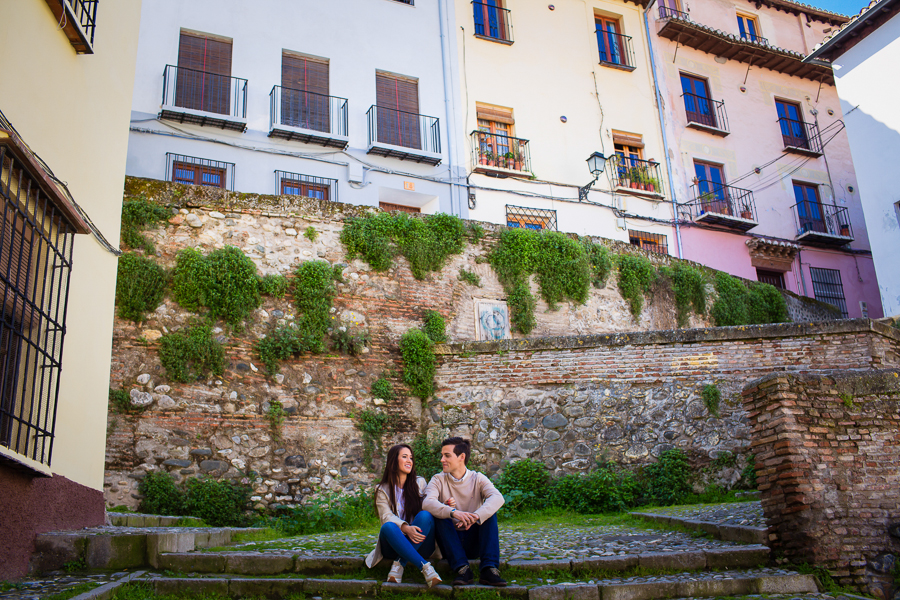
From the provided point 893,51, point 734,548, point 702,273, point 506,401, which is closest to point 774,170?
point 893,51

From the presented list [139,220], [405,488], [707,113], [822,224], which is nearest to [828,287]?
[822,224]

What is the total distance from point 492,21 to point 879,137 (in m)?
9.45

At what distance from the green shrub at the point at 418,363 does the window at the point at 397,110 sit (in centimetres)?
645

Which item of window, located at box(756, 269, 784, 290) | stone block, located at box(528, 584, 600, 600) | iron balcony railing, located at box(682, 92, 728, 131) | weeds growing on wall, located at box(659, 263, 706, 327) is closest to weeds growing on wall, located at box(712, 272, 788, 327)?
weeds growing on wall, located at box(659, 263, 706, 327)

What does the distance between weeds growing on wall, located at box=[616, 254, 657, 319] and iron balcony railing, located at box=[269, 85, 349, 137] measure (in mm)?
6182

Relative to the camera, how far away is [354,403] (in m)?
9.70

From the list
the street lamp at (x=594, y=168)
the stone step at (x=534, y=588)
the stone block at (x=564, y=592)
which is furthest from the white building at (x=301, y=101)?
the stone block at (x=564, y=592)

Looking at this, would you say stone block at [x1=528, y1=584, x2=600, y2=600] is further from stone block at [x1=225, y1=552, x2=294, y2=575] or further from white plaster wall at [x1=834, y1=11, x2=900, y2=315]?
white plaster wall at [x1=834, y1=11, x2=900, y2=315]

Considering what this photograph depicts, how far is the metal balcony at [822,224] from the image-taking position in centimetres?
1972

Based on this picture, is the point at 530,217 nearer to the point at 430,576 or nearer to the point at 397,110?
the point at 397,110

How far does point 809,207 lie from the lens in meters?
20.6

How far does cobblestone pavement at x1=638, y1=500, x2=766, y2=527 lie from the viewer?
6504 mm

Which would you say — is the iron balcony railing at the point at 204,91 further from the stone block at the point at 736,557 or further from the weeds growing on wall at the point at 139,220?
the stone block at the point at 736,557

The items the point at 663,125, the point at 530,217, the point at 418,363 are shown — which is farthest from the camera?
the point at 663,125
